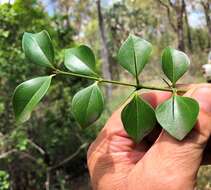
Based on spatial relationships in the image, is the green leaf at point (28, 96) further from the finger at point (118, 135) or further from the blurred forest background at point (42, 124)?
the blurred forest background at point (42, 124)

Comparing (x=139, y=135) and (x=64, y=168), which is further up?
(x=139, y=135)

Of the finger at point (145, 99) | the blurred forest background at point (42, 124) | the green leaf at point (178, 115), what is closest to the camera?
the green leaf at point (178, 115)

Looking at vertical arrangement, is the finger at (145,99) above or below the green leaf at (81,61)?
below

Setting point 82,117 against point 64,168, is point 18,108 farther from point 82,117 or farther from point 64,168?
point 64,168

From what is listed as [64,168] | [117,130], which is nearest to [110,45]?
[64,168]

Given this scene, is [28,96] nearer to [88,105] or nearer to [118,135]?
[88,105]

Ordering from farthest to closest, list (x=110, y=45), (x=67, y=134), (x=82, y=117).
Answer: (x=110, y=45)
(x=67, y=134)
(x=82, y=117)

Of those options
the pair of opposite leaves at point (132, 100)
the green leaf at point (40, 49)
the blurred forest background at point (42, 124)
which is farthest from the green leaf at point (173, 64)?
the blurred forest background at point (42, 124)

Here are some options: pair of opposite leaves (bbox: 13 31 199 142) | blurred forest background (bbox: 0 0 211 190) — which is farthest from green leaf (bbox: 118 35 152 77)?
blurred forest background (bbox: 0 0 211 190)
